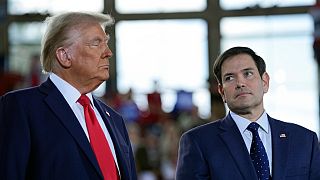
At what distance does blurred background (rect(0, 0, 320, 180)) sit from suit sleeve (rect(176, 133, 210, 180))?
8600mm

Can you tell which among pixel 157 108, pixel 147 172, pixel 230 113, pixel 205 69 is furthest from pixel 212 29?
pixel 230 113

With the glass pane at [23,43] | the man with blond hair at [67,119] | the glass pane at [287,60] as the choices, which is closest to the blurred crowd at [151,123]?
the glass pane at [23,43]

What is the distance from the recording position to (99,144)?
117 inches

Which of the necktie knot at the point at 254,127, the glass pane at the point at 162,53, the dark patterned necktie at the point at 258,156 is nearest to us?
the dark patterned necktie at the point at 258,156

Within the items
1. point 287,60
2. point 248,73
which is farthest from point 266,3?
point 248,73

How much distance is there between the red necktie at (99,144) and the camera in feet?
9.66

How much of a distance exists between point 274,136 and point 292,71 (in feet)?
31.5

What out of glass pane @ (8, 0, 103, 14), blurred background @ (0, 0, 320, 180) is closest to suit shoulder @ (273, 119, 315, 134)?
blurred background @ (0, 0, 320, 180)

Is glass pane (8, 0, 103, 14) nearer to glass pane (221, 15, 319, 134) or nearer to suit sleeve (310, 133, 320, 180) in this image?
glass pane (221, 15, 319, 134)

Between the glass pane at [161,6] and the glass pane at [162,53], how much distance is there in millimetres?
211

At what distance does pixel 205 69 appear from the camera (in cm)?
1306

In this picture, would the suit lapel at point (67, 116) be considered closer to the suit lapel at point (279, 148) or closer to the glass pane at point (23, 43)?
the suit lapel at point (279, 148)

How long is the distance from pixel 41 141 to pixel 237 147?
858 mm

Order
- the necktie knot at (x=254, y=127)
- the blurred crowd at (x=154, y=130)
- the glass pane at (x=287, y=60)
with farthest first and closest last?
the glass pane at (x=287, y=60)
the blurred crowd at (x=154, y=130)
the necktie knot at (x=254, y=127)
